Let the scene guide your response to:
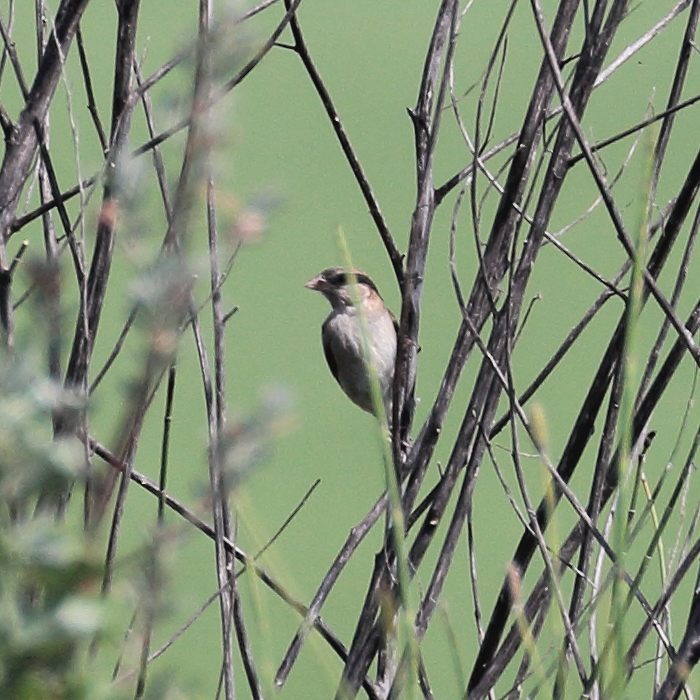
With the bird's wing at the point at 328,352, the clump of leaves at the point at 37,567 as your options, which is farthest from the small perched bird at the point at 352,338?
the clump of leaves at the point at 37,567

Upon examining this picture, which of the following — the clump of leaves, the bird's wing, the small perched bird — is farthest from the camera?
the bird's wing

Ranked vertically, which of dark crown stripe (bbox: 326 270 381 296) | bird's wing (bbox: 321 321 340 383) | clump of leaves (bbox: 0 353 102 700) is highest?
dark crown stripe (bbox: 326 270 381 296)

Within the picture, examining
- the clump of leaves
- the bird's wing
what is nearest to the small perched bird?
the bird's wing

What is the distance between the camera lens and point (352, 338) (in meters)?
3.37

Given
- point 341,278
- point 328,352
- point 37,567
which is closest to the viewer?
point 37,567

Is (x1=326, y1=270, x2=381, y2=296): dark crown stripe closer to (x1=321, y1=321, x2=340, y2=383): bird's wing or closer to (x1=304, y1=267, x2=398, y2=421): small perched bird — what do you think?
(x1=304, y1=267, x2=398, y2=421): small perched bird

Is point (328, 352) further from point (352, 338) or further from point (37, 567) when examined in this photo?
point (37, 567)

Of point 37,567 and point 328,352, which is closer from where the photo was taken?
point 37,567

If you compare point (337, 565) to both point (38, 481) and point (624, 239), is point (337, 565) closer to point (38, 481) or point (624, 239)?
point (624, 239)

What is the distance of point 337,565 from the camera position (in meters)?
1.32

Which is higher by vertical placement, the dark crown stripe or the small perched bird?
the dark crown stripe

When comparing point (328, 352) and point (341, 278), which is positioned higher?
point (341, 278)

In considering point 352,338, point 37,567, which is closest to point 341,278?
point 352,338

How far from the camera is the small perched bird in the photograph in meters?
3.34
